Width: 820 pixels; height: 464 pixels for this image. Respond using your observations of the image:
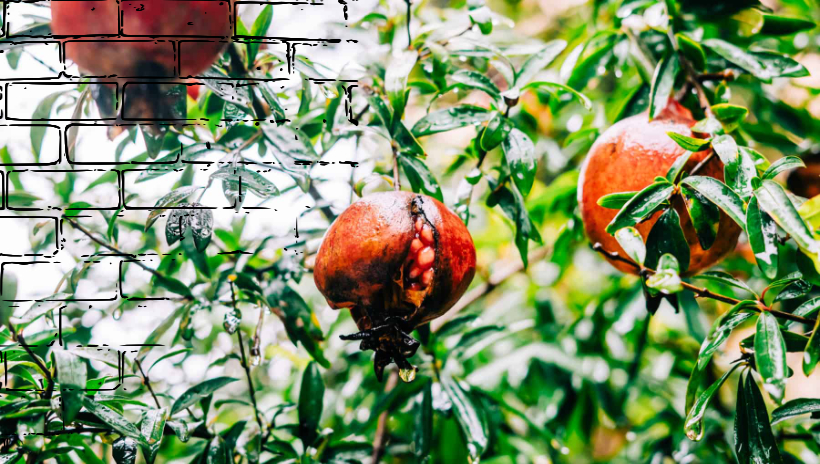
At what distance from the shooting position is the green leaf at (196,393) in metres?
0.72

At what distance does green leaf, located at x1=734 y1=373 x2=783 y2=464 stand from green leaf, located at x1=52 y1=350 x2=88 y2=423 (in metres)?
0.67

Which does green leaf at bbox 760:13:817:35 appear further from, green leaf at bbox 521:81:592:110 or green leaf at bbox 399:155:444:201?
green leaf at bbox 399:155:444:201

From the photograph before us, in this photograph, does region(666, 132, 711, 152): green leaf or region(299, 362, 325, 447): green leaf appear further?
region(299, 362, 325, 447): green leaf

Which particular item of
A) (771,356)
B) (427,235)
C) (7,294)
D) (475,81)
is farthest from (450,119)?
(7,294)

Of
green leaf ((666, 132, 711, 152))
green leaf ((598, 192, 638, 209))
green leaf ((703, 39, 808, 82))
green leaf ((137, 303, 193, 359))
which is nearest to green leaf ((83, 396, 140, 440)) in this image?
green leaf ((137, 303, 193, 359))

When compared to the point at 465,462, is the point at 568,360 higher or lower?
higher

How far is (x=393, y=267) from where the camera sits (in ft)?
1.88

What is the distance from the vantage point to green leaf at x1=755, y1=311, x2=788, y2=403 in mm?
487

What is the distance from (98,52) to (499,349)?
102 cm

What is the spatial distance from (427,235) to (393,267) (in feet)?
0.16

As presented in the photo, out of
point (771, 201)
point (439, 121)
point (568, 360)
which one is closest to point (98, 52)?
point (439, 121)

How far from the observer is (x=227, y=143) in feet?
2.52

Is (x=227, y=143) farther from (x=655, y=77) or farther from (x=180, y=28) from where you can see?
(x=655, y=77)

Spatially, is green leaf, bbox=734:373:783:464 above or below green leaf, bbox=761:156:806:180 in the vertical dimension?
below
